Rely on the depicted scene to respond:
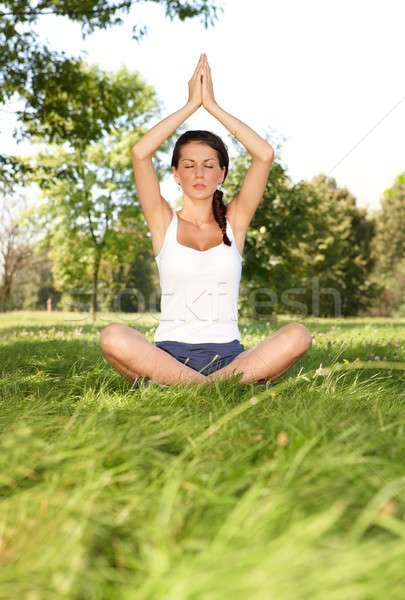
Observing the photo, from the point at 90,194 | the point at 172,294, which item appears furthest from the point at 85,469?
the point at 90,194

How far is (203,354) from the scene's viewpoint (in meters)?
3.44

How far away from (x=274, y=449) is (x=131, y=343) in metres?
1.58

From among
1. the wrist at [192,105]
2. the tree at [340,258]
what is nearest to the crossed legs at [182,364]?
the wrist at [192,105]

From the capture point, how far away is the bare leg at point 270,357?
3.28 m

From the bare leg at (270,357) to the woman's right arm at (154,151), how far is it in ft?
3.88

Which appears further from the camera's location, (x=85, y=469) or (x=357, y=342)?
(x=357, y=342)

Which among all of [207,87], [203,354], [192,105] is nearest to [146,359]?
[203,354]

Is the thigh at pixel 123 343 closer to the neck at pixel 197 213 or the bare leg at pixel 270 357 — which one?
the bare leg at pixel 270 357

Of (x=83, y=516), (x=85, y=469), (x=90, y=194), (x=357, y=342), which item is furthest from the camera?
(x=90, y=194)

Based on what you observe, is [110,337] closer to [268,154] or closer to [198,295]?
[198,295]

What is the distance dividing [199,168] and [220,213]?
38 cm

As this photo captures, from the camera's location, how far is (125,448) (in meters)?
1.77

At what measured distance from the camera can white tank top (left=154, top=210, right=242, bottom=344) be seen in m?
3.50

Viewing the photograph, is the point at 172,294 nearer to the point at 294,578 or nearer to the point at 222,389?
the point at 222,389
